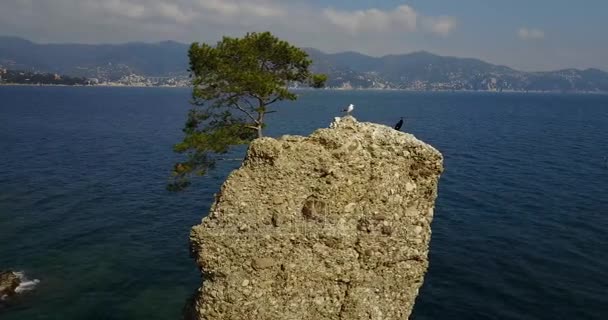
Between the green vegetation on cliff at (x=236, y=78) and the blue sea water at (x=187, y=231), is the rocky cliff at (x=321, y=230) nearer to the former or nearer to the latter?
the green vegetation on cliff at (x=236, y=78)

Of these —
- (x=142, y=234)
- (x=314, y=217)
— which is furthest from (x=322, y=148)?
(x=142, y=234)

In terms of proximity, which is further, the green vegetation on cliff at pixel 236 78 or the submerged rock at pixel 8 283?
the submerged rock at pixel 8 283

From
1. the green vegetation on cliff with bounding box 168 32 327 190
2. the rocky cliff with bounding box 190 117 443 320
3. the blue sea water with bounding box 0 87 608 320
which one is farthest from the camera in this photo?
the blue sea water with bounding box 0 87 608 320

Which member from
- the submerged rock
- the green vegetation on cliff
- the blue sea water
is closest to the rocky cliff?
the green vegetation on cliff

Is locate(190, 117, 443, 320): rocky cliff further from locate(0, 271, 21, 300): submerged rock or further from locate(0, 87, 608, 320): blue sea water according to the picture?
locate(0, 271, 21, 300): submerged rock

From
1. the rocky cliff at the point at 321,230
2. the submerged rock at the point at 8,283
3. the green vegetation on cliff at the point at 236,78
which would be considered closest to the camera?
the rocky cliff at the point at 321,230

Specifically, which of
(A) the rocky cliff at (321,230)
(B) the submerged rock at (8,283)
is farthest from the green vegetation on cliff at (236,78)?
(B) the submerged rock at (8,283)
